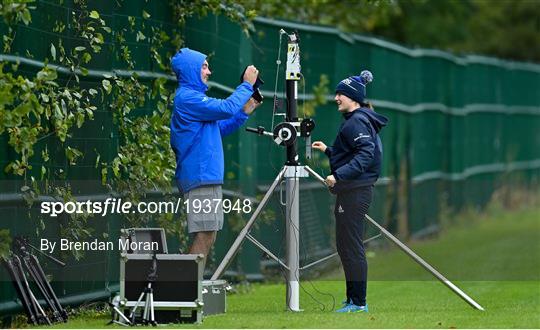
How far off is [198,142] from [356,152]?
1097 millimetres

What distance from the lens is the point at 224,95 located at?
14.6 meters

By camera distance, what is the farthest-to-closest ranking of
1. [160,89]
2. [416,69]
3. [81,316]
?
[416,69], [160,89], [81,316]

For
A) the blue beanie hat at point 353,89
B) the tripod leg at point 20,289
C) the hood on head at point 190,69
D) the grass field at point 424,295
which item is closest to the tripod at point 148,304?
the grass field at point 424,295

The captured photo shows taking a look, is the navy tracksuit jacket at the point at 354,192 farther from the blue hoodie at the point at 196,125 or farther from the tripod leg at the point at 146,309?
the tripod leg at the point at 146,309

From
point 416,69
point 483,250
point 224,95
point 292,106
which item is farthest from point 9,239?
point 416,69

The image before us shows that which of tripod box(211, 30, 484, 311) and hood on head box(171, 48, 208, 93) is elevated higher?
hood on head box(171, 48, 208, 93)

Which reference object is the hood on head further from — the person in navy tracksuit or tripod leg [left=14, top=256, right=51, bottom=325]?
tripod leg [left=14, top=256, right=51, bottom=325]

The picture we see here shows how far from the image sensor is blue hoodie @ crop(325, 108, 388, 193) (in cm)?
1154

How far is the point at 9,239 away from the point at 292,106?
7.37ft

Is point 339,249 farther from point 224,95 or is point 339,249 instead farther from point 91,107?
point 224,95

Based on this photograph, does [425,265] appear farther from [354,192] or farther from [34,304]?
[34,304]

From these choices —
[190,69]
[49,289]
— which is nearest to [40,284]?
[49,289]

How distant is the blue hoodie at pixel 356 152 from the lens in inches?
454

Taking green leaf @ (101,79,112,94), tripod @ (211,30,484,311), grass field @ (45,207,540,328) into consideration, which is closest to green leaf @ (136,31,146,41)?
green leaf @ (101,79,112,94)
